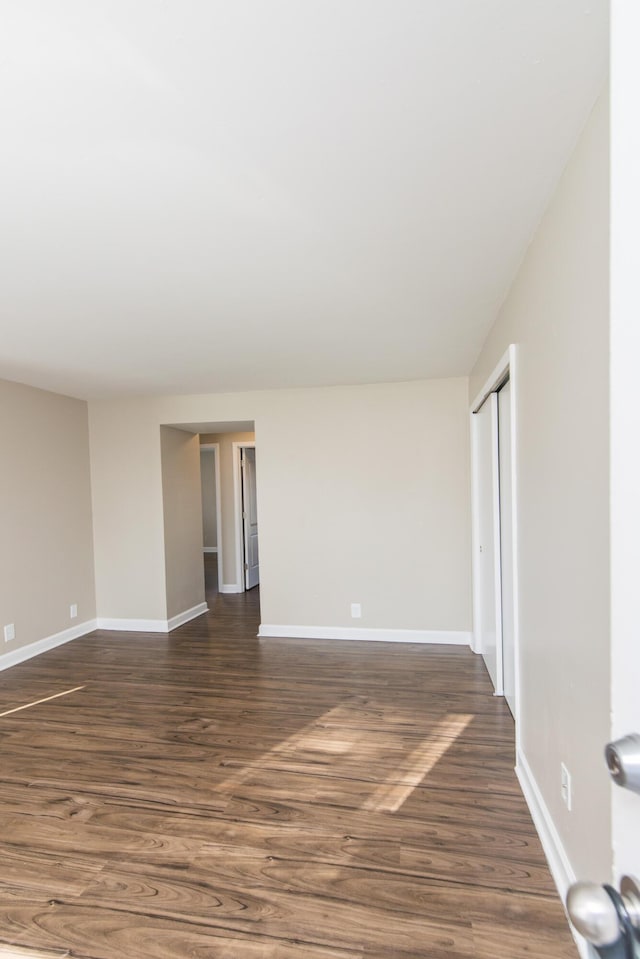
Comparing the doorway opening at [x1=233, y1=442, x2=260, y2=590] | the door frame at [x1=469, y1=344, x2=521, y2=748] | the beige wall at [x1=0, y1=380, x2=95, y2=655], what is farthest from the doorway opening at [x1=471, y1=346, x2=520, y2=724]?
the beige wall at [x1=0, y1=380, x2=95, y2=655]

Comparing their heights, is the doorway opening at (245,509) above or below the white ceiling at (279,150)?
below

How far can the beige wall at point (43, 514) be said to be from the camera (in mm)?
4230

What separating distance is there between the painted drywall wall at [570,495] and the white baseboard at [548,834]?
0.17 feet

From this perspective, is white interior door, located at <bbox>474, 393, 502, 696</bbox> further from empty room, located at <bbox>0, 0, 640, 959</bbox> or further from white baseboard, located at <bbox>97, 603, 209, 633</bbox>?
white baseboard, located at <bbox>97, 603, 209, 633</bbox>

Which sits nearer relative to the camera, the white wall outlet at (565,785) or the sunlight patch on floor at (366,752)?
the white wall outlet at (565,785)

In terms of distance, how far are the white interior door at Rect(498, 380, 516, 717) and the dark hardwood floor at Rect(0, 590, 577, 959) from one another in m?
0.23

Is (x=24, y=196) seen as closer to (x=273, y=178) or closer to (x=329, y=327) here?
(x=273, y=178)

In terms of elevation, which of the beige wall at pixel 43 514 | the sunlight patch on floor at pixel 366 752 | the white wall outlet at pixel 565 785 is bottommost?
the sunlight patch on floor at pixel 366 752

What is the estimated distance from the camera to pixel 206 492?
11383 millimetres

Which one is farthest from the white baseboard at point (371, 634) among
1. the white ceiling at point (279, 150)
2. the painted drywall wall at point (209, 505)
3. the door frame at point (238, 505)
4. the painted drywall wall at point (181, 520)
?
the painted drywall wall at point (209, 505)

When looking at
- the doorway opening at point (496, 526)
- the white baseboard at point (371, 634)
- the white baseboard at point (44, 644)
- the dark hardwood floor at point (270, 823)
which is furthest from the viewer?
the white baseboard at point (371, 634)

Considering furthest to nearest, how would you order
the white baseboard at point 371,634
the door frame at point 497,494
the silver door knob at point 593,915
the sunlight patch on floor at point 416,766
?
the white baseboard at point 371,634 → the door frame at point 497,494 → the sunlight patch on floor at point 416,766 → the silver door knob at point 593,915

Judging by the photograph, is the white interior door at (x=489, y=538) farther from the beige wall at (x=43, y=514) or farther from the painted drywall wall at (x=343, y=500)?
the beige wall at (x=43, y=514)

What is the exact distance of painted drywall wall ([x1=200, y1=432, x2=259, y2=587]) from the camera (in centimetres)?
702
